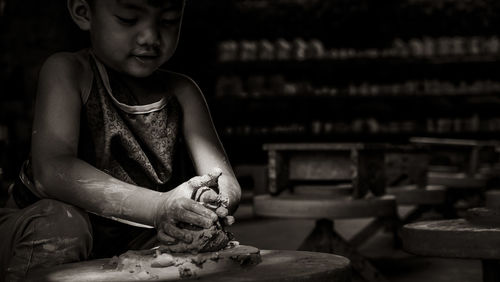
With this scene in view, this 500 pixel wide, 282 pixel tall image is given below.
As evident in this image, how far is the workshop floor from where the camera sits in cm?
351

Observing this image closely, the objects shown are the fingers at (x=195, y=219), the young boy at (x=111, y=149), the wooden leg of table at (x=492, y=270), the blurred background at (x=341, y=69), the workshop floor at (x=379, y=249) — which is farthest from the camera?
the blurred background at (x=341, y=69)

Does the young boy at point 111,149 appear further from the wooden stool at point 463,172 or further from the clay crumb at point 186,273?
the wooden stool at point 463,172

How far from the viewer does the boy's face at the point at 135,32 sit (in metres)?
1.57

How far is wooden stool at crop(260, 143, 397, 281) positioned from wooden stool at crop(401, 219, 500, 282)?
→ 113cm

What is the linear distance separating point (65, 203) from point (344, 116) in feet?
22.1

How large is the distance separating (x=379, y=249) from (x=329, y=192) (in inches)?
34.9

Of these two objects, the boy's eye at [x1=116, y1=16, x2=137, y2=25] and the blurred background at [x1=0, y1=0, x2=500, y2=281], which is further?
the blurred background at [x1=0, y1=0, x2=500, y2=281]

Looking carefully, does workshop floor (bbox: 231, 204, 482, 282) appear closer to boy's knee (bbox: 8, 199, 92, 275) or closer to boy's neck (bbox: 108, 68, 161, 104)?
boy's neck (bbox: 108, 68, 161, 104)

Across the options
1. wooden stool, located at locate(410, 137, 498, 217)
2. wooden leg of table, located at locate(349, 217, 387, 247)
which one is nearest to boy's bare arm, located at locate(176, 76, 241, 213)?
wooden leg of table, located at locate(349, 217, 387, 247)

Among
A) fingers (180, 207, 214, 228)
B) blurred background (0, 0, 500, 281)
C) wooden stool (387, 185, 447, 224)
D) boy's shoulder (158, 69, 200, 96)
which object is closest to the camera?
fingers (180, 207, 214, 228)

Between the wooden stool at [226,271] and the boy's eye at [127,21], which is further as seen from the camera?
the boy's eye at [127,21]

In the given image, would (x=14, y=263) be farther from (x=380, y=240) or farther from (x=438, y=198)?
(x=380, y=240)

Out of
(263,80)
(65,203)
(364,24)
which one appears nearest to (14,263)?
(65,203)

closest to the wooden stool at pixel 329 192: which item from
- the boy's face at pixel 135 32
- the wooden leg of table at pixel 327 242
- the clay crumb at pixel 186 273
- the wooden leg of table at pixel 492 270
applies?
the wooden leg of table at pixel 327 242
